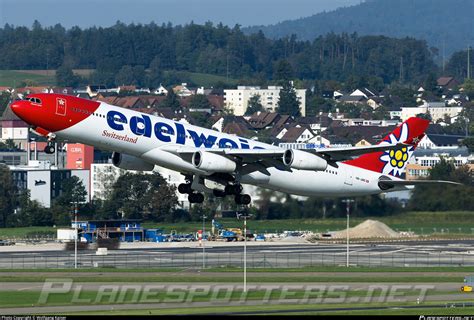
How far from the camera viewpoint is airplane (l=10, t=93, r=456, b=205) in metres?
79.0

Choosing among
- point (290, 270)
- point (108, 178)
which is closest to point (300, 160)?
point (290, 270)

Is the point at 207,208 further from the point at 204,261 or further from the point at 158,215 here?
the point at 204,261

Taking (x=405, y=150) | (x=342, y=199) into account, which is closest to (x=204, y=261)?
(x=342, y=199)

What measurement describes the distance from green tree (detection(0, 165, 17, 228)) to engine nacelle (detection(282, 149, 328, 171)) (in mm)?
83135

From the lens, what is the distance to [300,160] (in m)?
82.2

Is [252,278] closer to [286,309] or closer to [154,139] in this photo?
[154,139]

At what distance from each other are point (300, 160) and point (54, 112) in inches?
584

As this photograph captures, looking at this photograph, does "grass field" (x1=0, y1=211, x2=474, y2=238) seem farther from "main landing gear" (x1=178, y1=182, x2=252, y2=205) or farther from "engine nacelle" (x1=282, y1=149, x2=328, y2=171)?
"engine nacelle" (x1=282, y1=149, x2=328, y2=171)

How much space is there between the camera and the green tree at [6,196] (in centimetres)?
16100

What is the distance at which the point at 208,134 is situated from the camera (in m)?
83.7

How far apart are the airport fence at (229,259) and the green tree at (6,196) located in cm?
3479

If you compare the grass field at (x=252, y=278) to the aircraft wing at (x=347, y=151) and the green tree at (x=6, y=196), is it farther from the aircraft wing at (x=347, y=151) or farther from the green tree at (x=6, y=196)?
the green tree at (x=6, y=196)

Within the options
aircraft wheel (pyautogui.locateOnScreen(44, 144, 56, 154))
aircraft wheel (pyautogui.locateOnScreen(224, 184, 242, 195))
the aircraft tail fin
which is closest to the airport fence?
the aircraft tail fin

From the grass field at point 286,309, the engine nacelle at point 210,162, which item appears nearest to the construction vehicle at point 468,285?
the grass field at point 286,309
